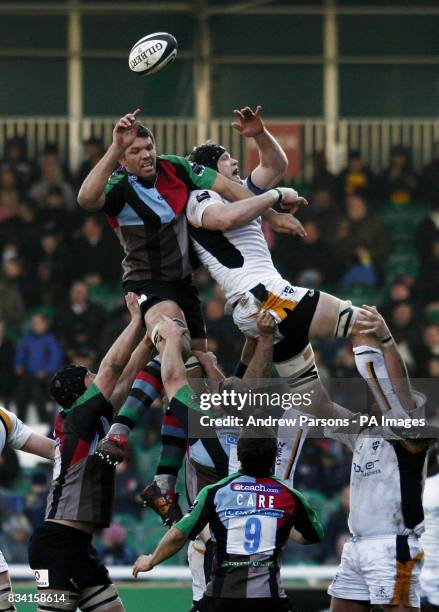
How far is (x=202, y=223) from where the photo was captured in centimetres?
985

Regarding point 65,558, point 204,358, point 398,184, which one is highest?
point 398,184

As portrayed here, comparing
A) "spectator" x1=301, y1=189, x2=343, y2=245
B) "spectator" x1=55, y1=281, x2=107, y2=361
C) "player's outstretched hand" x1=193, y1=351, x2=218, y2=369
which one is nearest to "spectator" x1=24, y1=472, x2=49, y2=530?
"spectator" x1=55, y1=281, x2=107, y2=361

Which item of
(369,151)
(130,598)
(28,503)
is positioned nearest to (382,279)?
(369,151)

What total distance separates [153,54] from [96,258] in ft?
30.1

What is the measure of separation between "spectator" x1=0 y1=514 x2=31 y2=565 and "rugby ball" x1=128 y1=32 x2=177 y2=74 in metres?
6.48

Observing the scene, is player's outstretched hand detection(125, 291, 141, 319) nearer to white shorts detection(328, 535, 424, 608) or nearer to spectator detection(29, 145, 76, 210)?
white shorts detection(328, 535, 424, 608)

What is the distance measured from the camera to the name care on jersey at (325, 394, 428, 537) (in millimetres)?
9625

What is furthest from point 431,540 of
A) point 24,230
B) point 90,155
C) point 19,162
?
point 19,162

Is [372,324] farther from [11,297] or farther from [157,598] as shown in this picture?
[11,297]

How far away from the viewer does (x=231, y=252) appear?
9.90m

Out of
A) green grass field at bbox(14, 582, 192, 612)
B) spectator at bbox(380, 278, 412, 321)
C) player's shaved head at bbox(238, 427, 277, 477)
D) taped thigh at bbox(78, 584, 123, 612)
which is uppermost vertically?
spectator at bbox(380, 278, 412, 321)

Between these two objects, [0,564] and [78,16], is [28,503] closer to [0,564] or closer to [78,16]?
[0,564]

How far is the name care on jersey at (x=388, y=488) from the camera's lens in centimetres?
962

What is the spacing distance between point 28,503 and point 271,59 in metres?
9.65
